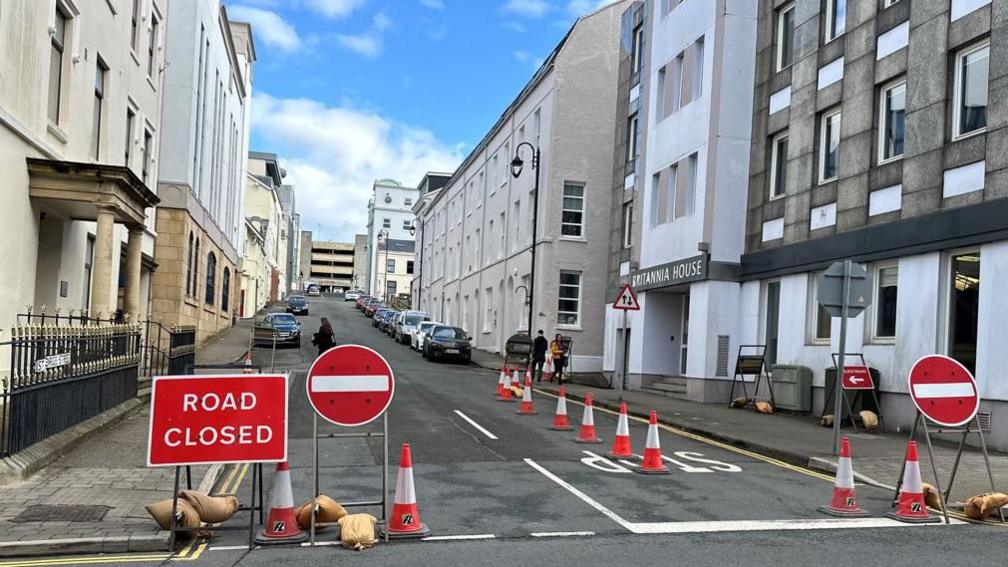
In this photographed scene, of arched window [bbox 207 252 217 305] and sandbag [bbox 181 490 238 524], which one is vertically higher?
arched window [bbox 207 252 217 305]

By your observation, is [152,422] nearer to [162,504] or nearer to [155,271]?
[162,504]

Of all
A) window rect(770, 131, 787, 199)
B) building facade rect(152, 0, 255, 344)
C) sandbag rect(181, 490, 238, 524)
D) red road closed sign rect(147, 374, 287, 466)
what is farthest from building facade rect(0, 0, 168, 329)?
window rect(770, 131, 787, 199)

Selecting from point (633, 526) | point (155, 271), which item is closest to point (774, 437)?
point (633, 526)

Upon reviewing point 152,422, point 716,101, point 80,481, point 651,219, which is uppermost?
point 716,101

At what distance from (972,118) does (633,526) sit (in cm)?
1070

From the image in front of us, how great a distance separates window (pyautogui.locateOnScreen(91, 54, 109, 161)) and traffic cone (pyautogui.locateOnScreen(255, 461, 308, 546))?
14649 mm

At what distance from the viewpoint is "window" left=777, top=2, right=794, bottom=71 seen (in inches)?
844

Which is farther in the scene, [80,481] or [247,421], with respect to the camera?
[80,481]

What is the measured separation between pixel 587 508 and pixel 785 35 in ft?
54.9

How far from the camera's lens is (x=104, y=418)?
42.1 ft

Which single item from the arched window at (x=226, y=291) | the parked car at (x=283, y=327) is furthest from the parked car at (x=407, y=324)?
the arched window at (x=226, y=291)

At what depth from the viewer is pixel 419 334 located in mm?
42312

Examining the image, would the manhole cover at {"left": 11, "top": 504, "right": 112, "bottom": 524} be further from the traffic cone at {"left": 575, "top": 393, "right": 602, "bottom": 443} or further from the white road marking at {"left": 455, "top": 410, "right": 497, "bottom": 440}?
the traffic cone at {"left": 575, "top": 393, "right": 602, "bottom": 443}

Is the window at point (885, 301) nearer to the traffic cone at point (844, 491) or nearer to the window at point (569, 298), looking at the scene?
A: the traffic cone at point (844, 491)
